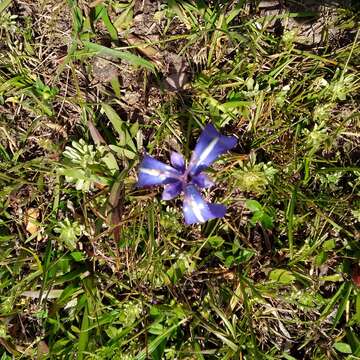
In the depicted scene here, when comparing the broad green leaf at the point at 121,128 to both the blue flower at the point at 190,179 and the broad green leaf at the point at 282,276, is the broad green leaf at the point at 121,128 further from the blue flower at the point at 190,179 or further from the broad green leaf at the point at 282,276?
the broad green leaf at the point at 282,276

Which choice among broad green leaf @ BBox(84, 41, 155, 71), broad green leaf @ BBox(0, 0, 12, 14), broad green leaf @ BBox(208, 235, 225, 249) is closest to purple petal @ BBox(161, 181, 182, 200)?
broad green leaf @ BBox(208, 235, 225, 249)

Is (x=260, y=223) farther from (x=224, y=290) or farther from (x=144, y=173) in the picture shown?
(x=144, y=173)

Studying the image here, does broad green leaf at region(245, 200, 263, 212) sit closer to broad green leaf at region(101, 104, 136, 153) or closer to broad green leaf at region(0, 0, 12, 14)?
broad green leaf at region(101, 104, 136, 153)

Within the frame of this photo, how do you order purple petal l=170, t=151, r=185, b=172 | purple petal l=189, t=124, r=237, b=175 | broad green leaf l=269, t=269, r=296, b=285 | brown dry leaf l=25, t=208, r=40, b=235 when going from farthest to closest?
brown dry leaf l=25, t=208, r=40, b=235 < broad green leaf l=269, t=269, r=296, b=285 < purple petal l=170, t=151, r=185, b=172 < purple petal l=189, t=124, r=237, b=175

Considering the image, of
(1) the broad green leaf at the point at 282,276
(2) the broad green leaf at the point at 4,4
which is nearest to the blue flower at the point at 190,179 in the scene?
(1) the broad green leaf at the point at 282,276

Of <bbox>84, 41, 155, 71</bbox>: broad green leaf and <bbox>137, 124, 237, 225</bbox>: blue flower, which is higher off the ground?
<bbox>84, 41, 155, 71</bbox>: broad green leaf

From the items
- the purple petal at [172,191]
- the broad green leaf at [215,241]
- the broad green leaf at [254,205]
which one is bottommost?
the broad green leaf at [215,241]
